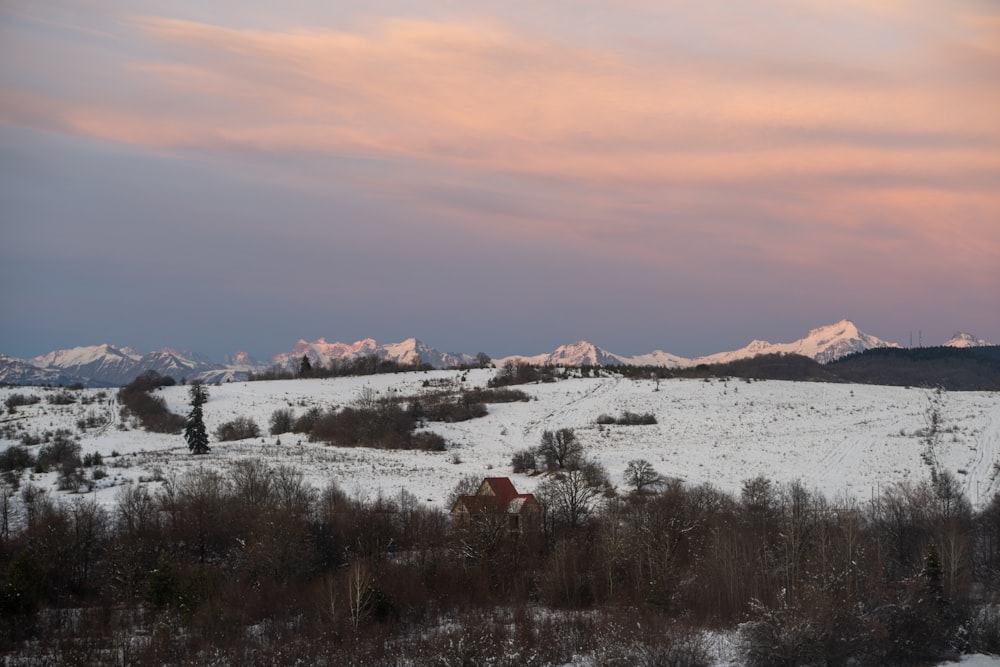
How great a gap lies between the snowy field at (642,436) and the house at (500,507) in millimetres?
3504

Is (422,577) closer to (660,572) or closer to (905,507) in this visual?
(660,572)

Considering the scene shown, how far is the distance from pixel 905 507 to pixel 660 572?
16036mm

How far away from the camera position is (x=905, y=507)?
137 feet

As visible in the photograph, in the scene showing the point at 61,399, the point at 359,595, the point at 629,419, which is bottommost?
the point at 359,595

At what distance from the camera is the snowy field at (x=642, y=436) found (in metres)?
51.2

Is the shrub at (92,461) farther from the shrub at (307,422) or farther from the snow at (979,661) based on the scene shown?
the snow at (979,661)

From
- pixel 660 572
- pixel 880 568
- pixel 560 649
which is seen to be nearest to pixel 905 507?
pixel 880 568

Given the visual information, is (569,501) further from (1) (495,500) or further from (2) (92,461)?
(2) (92,461)

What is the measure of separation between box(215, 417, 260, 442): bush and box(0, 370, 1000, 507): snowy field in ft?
4.32

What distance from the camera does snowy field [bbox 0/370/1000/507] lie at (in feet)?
168

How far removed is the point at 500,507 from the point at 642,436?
1143 inches

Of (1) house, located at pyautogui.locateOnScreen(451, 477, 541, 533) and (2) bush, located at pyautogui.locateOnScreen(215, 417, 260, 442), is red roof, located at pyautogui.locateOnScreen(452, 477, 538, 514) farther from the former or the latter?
(2) bush, located at pyautogui.locateOnScreen(215, 417, 260, 442)

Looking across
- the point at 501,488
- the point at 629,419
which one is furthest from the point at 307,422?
the point at 501,488

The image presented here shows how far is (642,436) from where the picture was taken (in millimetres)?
67875
